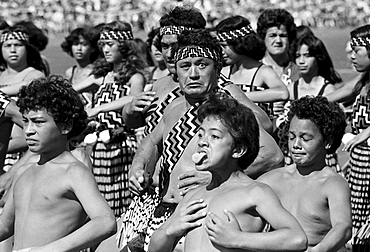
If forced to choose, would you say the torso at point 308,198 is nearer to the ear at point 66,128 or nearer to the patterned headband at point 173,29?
the ear at point 66,128

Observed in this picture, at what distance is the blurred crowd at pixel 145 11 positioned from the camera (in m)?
30.4

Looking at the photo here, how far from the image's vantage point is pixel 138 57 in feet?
29.5

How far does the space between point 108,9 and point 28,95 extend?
89.5 ft

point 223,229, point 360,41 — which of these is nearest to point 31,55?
point 360,41

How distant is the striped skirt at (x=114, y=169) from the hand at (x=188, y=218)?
188 inches

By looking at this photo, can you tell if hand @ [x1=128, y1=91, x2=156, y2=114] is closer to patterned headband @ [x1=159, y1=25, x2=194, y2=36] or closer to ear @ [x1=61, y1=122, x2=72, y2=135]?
patterned headband @ [x1=159, y1=25, x2=194, y2=36]

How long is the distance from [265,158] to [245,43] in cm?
240

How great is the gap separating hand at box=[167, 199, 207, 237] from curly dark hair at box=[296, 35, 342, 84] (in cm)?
459

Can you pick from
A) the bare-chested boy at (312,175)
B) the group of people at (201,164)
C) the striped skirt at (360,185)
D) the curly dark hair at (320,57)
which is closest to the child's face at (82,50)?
the curly dark hair at (320,57)

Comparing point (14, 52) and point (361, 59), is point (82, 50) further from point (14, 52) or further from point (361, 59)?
point (361, 59)

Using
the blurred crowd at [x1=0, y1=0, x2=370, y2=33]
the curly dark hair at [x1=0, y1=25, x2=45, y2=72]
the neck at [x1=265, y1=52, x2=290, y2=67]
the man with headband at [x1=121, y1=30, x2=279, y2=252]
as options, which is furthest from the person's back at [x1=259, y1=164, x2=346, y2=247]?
→ the blurred crowd at [x1=0, y1=0, x2=370, y2=33]

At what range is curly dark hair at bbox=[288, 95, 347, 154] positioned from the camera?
5090mm

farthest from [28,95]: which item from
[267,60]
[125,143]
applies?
[267,60]

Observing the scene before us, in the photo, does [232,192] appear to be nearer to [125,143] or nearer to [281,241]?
[281,241]
